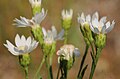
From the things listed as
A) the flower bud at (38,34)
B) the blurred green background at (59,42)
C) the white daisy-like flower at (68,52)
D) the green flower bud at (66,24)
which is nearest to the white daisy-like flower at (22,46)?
the flower bud at (38,34)

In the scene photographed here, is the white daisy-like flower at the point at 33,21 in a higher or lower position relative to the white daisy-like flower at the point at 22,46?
higher

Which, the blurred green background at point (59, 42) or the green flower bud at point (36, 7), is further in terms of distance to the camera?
the blurred green background at point (59, 42)

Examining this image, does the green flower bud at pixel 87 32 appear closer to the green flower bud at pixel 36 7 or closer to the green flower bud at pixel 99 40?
the green flower bud at pixel 99 40

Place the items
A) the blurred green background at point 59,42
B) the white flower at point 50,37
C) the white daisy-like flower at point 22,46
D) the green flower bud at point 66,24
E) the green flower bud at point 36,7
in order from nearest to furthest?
1. the white daisy-like flower at point 22,46
2. the white flower at point 50,37
3. the green flower bud at point 36,7
4. the green flower bud at point 66,24
5. the blurred green background at point 59,42

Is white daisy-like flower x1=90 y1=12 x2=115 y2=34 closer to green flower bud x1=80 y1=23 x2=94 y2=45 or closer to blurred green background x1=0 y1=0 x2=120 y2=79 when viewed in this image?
green flower bud x1=80 y1=23 x2=94 y2=45

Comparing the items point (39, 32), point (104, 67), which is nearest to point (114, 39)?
point (104, 67)

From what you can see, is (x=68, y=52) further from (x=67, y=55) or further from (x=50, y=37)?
(x=50, y=37)

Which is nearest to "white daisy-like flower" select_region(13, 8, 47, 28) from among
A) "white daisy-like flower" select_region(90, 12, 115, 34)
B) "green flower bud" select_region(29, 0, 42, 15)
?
"green flower bud" select_region(29, 0, 42, 15)

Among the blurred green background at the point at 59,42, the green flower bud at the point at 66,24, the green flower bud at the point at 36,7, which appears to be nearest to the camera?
the green flower bud at the point at 36,7

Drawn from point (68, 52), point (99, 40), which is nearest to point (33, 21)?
point (68, 52)
